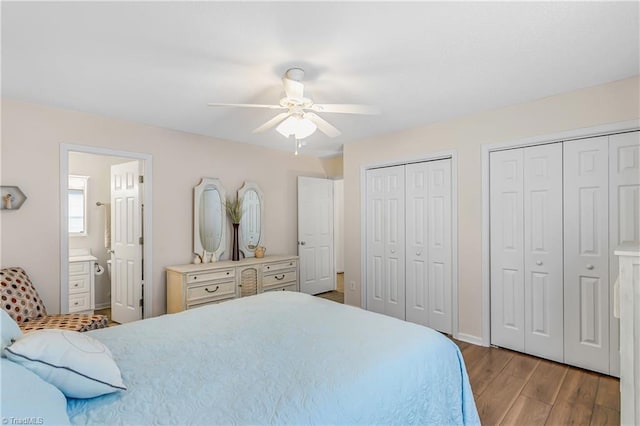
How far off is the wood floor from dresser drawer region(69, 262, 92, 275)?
447 centimetres

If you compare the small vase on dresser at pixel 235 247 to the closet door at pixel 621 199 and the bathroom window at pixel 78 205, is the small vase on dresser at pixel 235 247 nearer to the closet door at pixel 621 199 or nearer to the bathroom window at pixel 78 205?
the bathroom window at pixel 78 205

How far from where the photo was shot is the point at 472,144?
10.9 ft

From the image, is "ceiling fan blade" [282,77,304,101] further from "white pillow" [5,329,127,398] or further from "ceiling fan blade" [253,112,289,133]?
"white pillow" [5,329,127,398]

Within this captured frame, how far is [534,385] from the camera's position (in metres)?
2.49

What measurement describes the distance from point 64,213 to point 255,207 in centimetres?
216

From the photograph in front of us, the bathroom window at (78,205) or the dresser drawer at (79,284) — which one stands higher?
the bathroom window at (78,205)

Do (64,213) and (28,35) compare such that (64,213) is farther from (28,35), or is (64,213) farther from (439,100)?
(439,100)

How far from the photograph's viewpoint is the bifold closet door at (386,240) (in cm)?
395

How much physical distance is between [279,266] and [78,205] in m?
2.97

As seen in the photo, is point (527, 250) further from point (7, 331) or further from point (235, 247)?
point (7, 331)

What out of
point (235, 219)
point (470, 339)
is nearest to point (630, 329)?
point (470, 339)

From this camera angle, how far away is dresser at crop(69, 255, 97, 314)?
158 inches

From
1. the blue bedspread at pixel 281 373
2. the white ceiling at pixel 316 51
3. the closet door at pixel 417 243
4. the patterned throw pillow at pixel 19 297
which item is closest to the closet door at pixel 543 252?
the white ceiling at pixel 316 51

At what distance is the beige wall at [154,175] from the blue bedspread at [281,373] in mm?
1798
